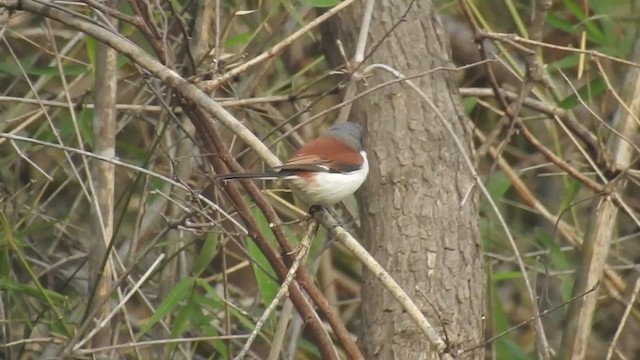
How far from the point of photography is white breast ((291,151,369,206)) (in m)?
3.24

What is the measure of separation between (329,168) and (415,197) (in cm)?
35

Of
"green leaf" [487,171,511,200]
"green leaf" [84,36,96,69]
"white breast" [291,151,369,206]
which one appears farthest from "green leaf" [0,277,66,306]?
"green leaf" [487,171,511,200]

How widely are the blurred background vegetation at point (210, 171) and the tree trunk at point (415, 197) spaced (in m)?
0.14

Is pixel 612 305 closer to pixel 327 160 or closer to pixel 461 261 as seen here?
pixel 461 261

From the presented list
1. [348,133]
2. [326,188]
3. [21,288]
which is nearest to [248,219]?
[326,188]

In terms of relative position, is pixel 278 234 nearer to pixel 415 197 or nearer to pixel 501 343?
pixel 415 197

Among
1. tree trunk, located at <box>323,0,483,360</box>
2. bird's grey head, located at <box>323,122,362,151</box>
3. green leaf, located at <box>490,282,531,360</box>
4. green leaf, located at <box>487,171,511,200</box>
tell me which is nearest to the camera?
tree trunk, located at <box>323,0,483,360</box>

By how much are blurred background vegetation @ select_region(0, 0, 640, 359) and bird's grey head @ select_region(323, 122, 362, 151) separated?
12cm

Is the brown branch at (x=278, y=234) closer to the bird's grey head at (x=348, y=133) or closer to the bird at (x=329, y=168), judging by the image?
the bird at (x=329, y=168)

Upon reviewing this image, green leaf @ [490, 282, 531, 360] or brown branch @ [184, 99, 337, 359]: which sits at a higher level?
brown branch @ [184, 99, 337, 359]

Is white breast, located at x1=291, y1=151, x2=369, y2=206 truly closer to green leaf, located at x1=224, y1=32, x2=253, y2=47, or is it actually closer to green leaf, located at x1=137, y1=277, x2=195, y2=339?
green leaf, located at x1=137, y1=277, x2=195, y2=339

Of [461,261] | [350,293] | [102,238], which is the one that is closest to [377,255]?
[461,261]

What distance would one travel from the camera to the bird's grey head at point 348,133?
3542 mm

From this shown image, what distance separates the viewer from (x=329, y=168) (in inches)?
132
